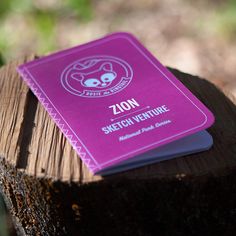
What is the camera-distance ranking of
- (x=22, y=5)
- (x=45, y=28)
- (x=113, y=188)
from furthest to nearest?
(x=22, y=5) < (x=45, y=28) < (x=113, y=188)

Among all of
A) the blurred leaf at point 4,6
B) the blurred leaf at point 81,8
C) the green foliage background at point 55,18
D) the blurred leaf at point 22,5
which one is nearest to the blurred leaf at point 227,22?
the green foliage background at point 55,18

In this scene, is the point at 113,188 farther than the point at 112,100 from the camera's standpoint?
No

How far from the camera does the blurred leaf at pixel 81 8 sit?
2.81 meters

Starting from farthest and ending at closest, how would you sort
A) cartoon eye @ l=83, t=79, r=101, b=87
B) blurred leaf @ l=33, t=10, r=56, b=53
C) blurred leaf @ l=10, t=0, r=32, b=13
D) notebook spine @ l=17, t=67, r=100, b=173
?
blurred leaf @ l=10, t=0, r=32, b=13 < blurred leaf @ l=33, t=10, r=56, b=53 < cartoon eye @ l=83, t=79, r=101, b=87 < notebook spine @ l=17, t=67, r=100, b=173

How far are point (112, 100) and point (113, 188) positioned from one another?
0.82ft

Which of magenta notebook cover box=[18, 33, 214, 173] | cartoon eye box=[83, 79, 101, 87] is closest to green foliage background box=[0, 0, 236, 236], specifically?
magenta notebook cover box=[18, 33, 214, 173]

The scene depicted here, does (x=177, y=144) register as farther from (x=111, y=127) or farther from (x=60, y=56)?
(x=60, y=56)

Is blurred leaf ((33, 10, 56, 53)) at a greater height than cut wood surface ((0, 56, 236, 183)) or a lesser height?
lesser

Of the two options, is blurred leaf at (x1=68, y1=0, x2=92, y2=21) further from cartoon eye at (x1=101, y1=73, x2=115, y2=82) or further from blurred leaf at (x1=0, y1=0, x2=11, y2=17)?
cartoon eye at (x1=101, y1=73, x2=115, y2=82)

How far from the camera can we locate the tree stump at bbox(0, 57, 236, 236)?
1.21 meters

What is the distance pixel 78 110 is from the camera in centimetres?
134

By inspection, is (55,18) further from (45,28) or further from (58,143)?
(58,143)

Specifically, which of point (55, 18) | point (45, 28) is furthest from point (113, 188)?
point (55, 18)

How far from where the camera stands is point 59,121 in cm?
133
